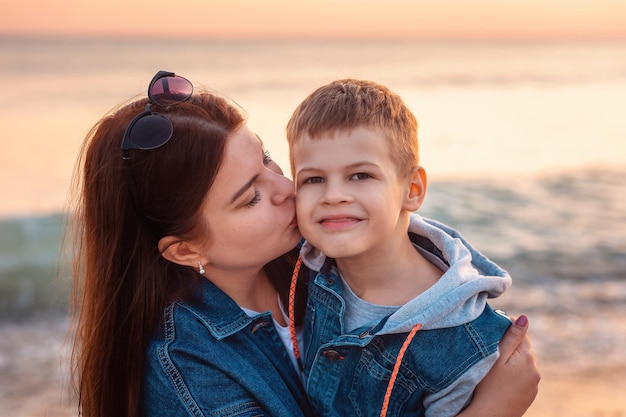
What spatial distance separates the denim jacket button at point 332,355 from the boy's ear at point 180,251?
551 mm

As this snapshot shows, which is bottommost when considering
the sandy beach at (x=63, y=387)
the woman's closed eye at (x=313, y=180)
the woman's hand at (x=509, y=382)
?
the sandy beach at (x=63, y=387)

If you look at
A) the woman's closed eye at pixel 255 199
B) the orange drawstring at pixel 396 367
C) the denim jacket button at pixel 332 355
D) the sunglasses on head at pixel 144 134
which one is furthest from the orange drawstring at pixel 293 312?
the sunglasses on head at pixel 144 134

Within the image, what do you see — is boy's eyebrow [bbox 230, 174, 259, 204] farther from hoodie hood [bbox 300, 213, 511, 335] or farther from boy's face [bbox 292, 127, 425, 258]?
hoodie hood [bbox 300, 213, 511, 335]

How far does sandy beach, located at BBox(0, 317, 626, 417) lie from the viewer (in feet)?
15.5

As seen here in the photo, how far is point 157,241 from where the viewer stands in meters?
2.48

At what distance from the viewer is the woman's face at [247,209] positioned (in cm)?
244

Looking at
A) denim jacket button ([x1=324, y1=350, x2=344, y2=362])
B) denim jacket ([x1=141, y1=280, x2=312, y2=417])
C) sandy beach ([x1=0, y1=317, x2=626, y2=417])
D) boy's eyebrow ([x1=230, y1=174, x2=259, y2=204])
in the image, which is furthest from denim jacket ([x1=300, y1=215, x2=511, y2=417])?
sandy beach ([x1=0, y1=317, x2=626, y2=417])

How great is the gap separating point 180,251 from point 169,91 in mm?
558

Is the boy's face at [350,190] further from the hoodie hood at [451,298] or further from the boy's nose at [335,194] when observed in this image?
the hoodie hood at [451,298]

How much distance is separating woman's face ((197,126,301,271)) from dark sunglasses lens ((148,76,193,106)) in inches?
8.8

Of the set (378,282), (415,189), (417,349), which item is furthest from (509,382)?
(415,189)

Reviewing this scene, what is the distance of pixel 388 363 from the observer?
2.33 m

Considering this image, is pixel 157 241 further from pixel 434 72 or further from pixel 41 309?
pixel 434 72

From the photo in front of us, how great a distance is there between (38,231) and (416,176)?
693cm
